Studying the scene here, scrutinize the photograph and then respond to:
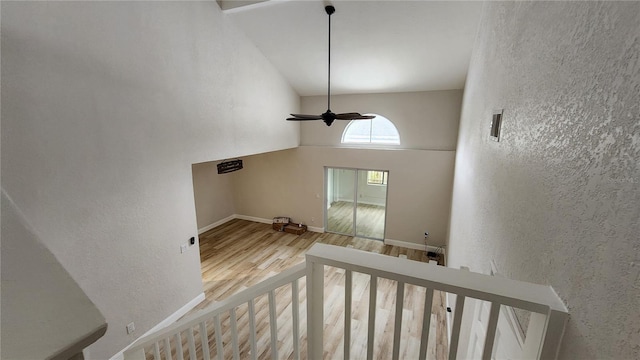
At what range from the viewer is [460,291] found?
0.77 metres

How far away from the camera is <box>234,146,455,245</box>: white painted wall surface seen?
18.7 feet

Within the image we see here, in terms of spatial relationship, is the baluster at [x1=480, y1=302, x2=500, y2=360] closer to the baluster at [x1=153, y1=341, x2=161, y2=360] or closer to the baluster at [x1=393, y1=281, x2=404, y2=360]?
the baluster at [x1=393, y1=281, x2=404, y2=360]

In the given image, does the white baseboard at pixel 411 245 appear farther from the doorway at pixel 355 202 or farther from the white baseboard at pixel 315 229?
the white baseboard at pixel 315 229

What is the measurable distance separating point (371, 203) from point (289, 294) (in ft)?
12.7

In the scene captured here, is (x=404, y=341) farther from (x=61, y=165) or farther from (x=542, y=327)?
(x=61, y=165)

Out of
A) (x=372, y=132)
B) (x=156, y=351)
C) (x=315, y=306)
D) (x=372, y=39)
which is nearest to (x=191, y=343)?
(x=156, y=351)

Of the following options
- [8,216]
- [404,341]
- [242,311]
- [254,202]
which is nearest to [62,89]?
[8,216]

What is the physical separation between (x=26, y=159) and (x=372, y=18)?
4229 mm

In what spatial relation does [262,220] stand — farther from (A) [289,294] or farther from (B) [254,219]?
(A) [289,294]

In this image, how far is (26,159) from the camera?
2174 mm

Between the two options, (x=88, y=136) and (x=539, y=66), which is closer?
(x=539, y=66)

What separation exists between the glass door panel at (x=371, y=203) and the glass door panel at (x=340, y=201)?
0.71 ft

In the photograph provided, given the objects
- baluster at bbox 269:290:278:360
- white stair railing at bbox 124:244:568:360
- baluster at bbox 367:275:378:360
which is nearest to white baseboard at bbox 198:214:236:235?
baluster at bbox 269:290:278:360

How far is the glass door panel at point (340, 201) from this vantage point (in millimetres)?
6895
